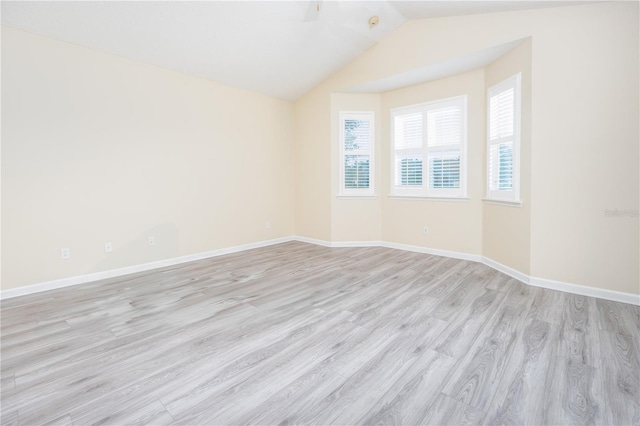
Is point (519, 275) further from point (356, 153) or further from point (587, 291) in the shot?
point (356, 153)

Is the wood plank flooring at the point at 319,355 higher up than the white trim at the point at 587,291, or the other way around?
the white trim at the point at 587,291

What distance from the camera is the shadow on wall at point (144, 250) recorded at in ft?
12.9

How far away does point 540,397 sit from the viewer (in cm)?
165

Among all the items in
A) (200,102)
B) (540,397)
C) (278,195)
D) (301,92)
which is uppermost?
(301,92)

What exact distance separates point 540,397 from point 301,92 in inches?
217

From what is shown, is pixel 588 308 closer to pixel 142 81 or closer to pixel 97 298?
pixel 97 298

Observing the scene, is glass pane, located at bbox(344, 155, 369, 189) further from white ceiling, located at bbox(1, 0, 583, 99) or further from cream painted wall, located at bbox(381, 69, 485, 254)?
white ceiling, located at bbox(1, 0, 583, 99)

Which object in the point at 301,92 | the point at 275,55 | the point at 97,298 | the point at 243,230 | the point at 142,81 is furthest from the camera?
the point at 301,92

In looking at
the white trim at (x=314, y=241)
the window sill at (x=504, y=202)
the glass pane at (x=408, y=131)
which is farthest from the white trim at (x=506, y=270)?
the white trim at (x=314, y=241)

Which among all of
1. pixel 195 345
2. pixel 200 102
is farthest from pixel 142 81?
pixel 195 345

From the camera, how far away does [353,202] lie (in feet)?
18.6

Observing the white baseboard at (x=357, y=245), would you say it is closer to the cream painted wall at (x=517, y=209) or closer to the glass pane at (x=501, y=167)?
the cream painted wall at (x=517, y=209)

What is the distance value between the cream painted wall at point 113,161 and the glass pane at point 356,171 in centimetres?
161

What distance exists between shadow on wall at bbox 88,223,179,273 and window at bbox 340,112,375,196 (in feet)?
9.46
